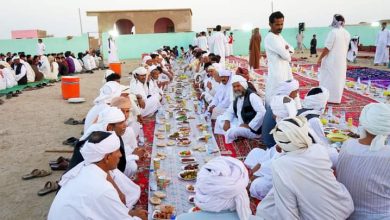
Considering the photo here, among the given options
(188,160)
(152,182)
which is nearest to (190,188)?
(152,182)

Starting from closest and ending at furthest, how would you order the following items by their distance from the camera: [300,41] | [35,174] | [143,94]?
[35,174]
[143,94]
[300,41]

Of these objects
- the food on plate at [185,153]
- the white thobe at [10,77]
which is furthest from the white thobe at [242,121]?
the white thobe at [10,77]

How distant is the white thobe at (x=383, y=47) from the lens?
1252 centimetres

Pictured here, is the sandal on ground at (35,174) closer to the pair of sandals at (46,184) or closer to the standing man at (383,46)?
the pair of sandals at (46,184)

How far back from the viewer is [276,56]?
16.2 feet

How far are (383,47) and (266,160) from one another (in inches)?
456

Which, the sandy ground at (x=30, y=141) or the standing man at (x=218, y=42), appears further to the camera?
the standing man at (x=218, y=42)

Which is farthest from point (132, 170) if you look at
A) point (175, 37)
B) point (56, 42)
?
point (56, 42)

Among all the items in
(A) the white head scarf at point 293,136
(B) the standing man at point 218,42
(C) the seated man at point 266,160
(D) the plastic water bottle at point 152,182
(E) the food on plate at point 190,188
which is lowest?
(D) the plastic water bottle at point 152,182

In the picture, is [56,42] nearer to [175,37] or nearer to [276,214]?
[175,37]

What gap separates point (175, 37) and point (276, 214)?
21418 mm

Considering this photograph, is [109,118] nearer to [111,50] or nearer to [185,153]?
[185,153]

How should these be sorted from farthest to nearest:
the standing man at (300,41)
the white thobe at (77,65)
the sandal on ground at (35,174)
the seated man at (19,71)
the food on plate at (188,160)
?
1. the standing man at (300,41)
2. the white thobe at (77,65)
3. the seated man at (19,71)
4. the sandal on ground at (35,174)
5. the food on plate at (188,160)

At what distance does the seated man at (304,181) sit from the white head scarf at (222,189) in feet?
1.10
